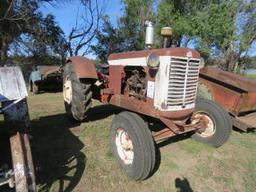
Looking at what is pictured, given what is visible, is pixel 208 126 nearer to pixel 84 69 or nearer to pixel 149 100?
pixel 149 100

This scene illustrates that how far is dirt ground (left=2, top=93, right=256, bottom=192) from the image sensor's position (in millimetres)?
2590

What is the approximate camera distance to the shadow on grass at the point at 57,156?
2.56m

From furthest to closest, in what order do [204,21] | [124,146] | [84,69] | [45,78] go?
1. [204,21]
2. [45,78]
3. [84,69]
4. [124,146]

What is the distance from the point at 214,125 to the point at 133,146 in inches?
Result: 68.4

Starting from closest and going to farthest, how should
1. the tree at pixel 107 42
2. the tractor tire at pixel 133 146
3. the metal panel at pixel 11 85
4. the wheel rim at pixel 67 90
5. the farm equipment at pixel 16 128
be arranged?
the farm equipment at pixel 16 128 < the metal panel at pixel 11 85 < the tractor tire at pixel 133 146 < the wheel rim at pixel 67 90 < the tree at pixel 107 42

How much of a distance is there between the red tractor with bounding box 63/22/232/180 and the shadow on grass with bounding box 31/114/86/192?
517 mm

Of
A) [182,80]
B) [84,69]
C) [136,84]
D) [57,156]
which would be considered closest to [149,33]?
[136,84]

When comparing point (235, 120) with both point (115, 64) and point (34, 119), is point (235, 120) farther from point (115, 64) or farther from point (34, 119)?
point (34, 119)

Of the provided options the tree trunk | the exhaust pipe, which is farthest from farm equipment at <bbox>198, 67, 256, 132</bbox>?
the tree trunk

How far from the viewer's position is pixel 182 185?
267 centimetres

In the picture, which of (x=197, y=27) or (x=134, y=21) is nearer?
(x=197, y=27)

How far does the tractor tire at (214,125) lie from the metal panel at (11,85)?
2.83 meters

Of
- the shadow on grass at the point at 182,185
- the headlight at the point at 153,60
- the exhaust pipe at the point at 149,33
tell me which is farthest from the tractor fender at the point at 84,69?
the shadow on grass at the point at 182,185

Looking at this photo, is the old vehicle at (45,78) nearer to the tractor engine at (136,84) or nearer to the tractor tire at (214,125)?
the tractor engine at (136,84)
